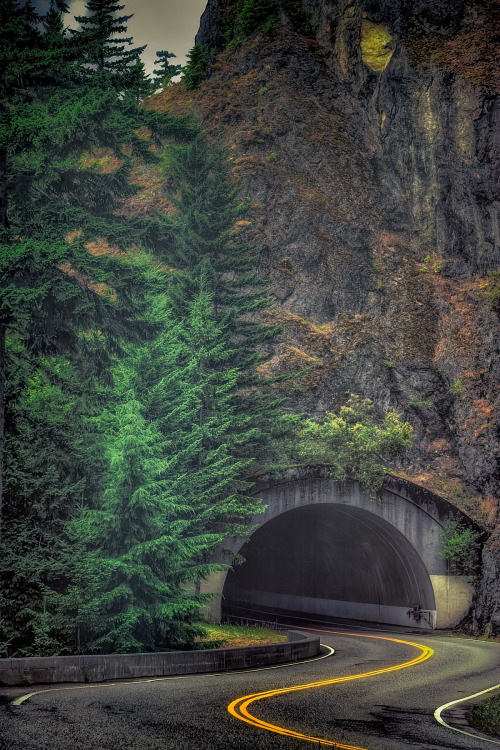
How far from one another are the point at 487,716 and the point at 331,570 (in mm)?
25942

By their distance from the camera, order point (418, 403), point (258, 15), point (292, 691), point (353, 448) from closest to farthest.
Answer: point (292, 691)
point (353, 448)
point (418, 403)
point (258, 15)

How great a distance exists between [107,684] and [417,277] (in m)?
38.0

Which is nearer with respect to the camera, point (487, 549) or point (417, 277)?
point (487, 549)

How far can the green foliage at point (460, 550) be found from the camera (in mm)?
30156

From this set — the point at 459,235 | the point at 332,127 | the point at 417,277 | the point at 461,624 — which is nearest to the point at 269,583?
the point at 461,624

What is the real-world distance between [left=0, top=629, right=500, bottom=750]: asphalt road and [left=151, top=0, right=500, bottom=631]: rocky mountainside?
71.0 feet

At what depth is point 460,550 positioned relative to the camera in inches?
1187

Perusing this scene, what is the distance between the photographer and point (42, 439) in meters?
19.6

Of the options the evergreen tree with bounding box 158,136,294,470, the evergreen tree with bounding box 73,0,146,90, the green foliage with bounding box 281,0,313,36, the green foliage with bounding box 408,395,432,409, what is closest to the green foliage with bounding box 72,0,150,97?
the evergreen tree with bounding box 73,0,146,90

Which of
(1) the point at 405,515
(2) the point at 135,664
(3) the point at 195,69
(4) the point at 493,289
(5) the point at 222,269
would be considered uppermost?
(3) the point at 195,69

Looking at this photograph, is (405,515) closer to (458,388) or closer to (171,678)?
(458,388)

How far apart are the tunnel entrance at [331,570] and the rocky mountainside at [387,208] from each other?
6.42 metres

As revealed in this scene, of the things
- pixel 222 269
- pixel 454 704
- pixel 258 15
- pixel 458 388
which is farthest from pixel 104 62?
pixel 258 15

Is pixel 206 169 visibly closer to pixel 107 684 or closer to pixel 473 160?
pixel 473 160
